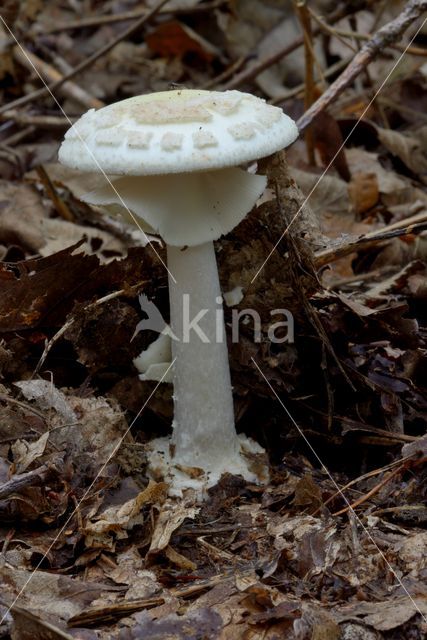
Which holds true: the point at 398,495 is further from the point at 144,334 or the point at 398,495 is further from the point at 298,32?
the point at 298,32

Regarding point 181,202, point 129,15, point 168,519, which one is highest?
point 181,202

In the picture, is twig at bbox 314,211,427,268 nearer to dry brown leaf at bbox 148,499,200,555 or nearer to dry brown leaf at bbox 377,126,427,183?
dry brown leaf at bbox 148,499,200,555

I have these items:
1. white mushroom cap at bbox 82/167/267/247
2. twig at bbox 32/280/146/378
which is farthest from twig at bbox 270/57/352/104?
white mushroom cap at bbox 82/167/267/247

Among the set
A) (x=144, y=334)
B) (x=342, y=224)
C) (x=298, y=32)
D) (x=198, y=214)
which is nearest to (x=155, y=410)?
(x=144, y=334)

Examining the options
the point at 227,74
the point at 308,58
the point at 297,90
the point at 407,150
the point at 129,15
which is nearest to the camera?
the point at 308,58

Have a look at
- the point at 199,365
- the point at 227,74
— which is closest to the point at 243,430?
the point at 199,365

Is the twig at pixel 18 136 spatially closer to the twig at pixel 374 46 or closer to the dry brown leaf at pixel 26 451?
the twig at pixel 374 46

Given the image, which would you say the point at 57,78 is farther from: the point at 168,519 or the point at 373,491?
the point at 373,491
